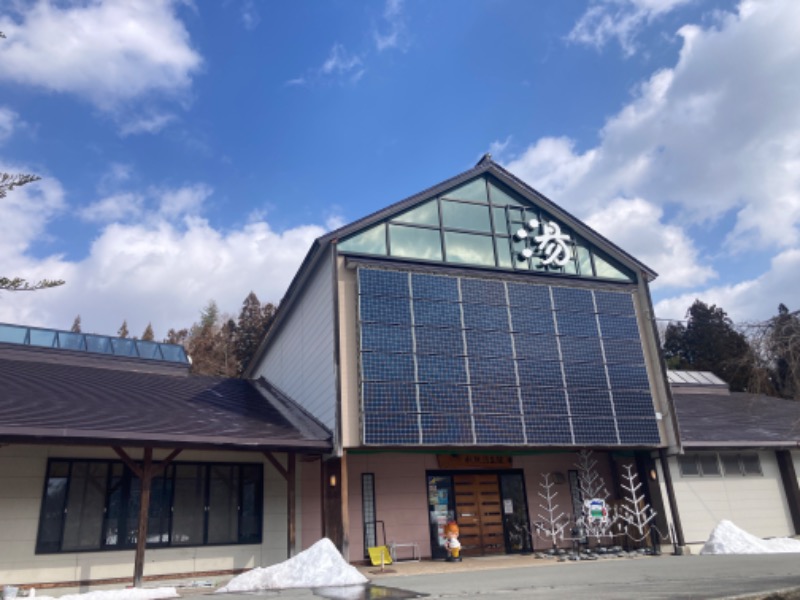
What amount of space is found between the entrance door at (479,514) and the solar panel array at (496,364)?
2787mm

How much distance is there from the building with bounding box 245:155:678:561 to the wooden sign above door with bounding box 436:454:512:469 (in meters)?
0.03

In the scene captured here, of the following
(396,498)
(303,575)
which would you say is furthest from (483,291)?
(303,575)

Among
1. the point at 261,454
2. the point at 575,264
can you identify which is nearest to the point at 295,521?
the point at 261,454

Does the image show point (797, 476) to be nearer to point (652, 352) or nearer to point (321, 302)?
point (652, 352)

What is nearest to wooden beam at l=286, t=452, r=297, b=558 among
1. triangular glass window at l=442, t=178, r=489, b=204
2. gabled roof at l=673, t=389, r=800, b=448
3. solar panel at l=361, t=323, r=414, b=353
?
solar panel at l=361, t=323, r=414, b=353

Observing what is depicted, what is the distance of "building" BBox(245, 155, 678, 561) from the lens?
13.1 metres

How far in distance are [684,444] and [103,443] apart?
12.8 metres

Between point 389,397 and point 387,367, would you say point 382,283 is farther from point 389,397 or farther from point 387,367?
point 389,397

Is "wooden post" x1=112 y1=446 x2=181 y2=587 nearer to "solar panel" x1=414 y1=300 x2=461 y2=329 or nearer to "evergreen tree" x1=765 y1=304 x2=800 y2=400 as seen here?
"solar panel" x1=414 y1=300 x2=461 y2=329

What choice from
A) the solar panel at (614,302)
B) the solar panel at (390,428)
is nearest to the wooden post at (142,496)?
the solar panel at (390,428)

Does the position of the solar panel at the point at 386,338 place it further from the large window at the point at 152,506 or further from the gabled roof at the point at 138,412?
the large window at the point at 152,506

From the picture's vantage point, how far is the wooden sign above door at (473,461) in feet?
50.6

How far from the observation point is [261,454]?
45.2ft

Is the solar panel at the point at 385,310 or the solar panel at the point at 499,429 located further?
the solar panel at the point at 385,310
